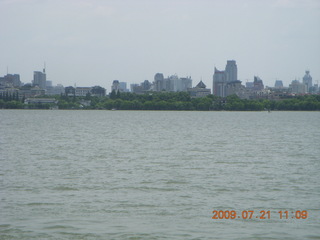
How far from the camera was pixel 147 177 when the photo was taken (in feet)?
77.0

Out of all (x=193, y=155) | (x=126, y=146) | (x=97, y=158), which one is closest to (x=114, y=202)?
(x=97, y=158)

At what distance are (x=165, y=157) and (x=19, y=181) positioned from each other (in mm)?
12028

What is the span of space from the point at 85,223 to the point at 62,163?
1364 centimetres

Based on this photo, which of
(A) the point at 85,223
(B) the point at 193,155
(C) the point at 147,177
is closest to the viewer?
(A) the point at 85,223

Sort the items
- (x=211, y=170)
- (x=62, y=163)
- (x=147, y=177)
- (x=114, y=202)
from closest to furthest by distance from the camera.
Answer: (x=114, y=202), (x=147, y=177), (x=211, y=170), (x=62, y=163)

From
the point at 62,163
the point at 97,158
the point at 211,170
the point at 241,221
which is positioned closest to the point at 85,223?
the point at 241,221

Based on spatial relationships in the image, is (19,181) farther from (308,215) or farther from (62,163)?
(308,215)

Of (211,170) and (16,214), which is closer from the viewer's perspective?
(16,214)
